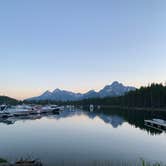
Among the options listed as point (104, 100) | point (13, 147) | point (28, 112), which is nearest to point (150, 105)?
point (28, 112)

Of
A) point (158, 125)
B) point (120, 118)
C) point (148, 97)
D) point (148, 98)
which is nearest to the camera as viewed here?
point (158, 125)

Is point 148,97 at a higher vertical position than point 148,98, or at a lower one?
higher

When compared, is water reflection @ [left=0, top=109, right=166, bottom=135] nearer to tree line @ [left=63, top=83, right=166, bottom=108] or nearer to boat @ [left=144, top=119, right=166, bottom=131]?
boat @ [left=144, top=119, right=166, bottom=131]

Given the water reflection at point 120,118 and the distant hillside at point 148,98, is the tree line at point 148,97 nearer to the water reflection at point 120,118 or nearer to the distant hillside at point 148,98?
the distant hillside at point 148,98

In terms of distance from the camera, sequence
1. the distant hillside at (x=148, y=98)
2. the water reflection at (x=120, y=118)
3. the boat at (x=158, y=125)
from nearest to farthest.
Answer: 1. the boat at (x=158, y=125)
2. the water reflection at (x=120, y=118)
3. the distant hillside at (x=148, y=98)

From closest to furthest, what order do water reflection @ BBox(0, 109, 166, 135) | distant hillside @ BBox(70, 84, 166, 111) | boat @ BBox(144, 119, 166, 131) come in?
boat @ BBox(144, 119, 166, 131)
water reflection @ BBox(0, 109, 166, 135)
distant hillside @ BBox(70, 84, 166, 111)

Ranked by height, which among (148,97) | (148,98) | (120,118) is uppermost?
(148,97)

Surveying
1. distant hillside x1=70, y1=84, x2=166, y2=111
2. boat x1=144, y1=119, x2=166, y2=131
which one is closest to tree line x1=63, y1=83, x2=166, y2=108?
distant hillside x1=70, y1=84, x2=166, y2=111

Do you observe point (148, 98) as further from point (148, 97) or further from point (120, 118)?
point (120, 118)

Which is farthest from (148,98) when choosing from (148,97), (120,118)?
(120,118)

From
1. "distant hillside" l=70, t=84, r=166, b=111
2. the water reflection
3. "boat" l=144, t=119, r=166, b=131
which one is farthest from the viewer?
"distant hillside" l=70, t=84, r=166, b=111

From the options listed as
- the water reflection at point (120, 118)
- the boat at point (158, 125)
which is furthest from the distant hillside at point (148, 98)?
the boat at point (158, 125)

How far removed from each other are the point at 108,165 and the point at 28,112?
77.5 m

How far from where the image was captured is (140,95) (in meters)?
128
